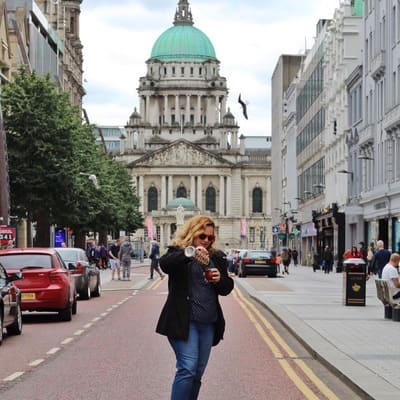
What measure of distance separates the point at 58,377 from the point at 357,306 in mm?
16156

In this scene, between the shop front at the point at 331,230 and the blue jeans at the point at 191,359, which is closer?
the blue jeans at the point at 191,359

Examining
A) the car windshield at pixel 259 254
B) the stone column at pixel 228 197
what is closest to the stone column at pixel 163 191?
the stone column at pixel 228 197

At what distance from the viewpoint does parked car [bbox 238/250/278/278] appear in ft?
199

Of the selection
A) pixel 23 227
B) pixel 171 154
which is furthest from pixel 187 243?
pixel 171 154

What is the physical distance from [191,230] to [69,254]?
999 inches

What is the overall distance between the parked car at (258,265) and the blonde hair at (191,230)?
167ft

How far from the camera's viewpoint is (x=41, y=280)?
24.8 meters

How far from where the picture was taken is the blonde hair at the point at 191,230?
9938 mm

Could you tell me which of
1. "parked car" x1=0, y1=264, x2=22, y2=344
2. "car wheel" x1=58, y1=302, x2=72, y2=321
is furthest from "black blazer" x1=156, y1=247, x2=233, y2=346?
"car wheel" x1=58, y1=302, x2=72, y2=321

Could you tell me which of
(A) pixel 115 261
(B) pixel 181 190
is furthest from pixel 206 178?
(A) pixel 115 261

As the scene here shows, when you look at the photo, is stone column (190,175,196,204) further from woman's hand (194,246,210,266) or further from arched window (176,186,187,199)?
woman's hand (194,246,210,266)

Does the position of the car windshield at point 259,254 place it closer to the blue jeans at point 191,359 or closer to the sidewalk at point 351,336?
the sidewalk at point 351,336

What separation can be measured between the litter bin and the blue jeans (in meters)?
19.5

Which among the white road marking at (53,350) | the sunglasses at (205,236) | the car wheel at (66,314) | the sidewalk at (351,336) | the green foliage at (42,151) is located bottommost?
the white road marking at (53,350)
